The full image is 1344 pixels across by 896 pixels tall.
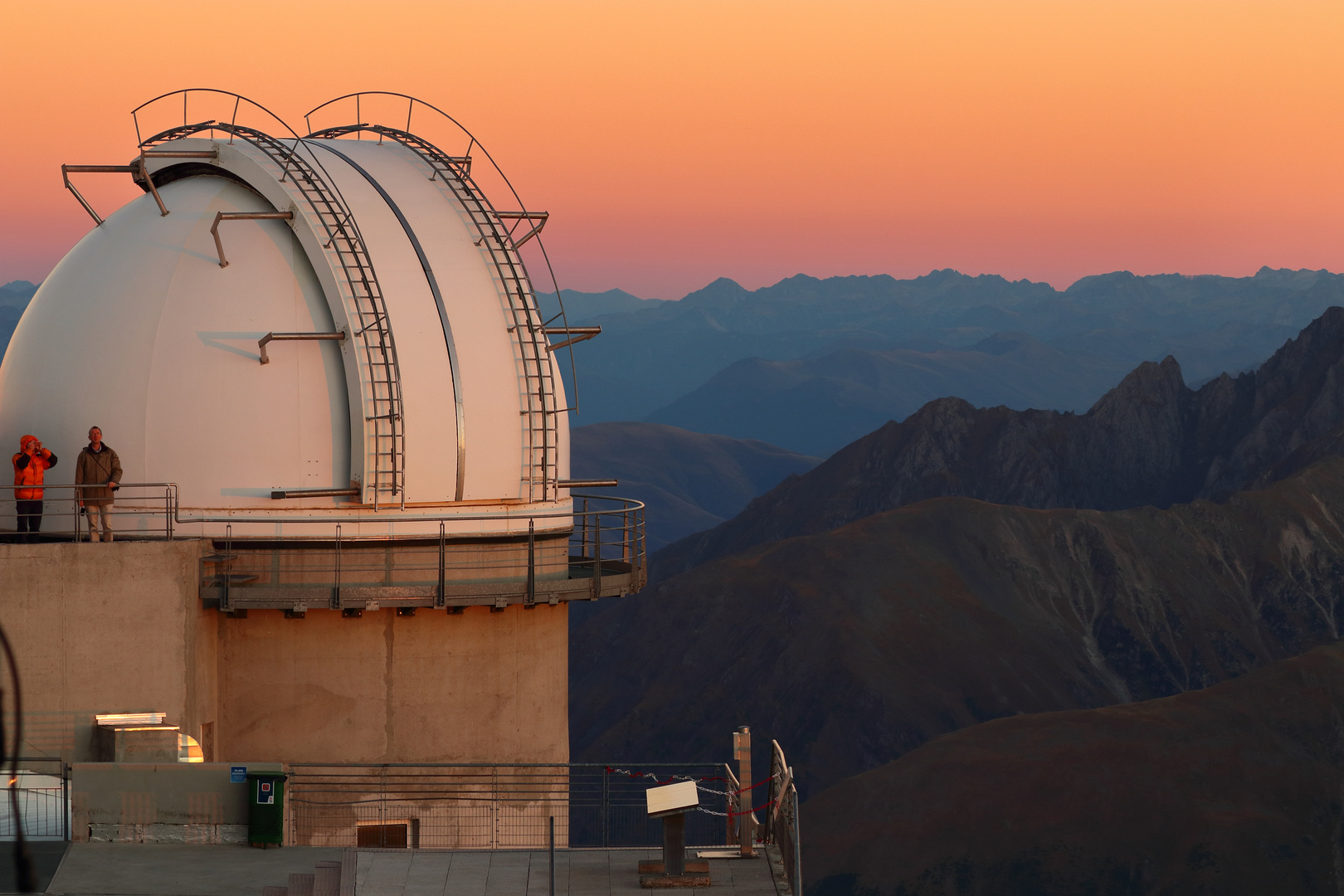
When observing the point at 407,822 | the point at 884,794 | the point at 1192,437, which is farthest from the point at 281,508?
the point at 1192,437

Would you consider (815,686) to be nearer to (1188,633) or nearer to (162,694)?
(1188,633)

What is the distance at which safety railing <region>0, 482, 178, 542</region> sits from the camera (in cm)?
2319

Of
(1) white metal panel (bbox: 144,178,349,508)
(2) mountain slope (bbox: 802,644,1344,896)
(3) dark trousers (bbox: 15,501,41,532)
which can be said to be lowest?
(2) mountain slope (bbox: 802,644,1344,896)

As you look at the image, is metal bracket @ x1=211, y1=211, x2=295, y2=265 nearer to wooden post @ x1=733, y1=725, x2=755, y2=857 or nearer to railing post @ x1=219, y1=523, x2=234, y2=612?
railing post @ x1=219, y1=523, x2=234, y2=612

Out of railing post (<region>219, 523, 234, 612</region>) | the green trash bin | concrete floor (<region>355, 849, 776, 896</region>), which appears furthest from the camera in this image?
railing post (<region>219, 523, 234, 612</region>)

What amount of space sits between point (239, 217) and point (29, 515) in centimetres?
530

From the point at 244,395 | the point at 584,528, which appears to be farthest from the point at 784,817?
the point at 244,395

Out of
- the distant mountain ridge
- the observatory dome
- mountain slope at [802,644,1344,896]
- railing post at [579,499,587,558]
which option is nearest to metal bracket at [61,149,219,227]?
the observatory dome

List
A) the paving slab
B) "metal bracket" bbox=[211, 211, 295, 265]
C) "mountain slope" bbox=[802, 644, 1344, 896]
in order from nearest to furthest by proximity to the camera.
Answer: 1. the paving slab
2. "metal bracket" bbox=[211, 211, 295, 265]
3. "mountain slope" bbox=[802, 644, 1344, 896]

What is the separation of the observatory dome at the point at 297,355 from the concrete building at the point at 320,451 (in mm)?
35

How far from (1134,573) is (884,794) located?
44161 mm

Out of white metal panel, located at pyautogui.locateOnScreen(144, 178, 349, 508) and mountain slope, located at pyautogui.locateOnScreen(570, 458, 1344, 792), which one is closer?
white metal panel, located at pyautogui.locateOnScreen(144, 178, 349, 508)

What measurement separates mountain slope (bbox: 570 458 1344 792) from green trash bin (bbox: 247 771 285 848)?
93.2 meters

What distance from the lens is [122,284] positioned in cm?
2436
